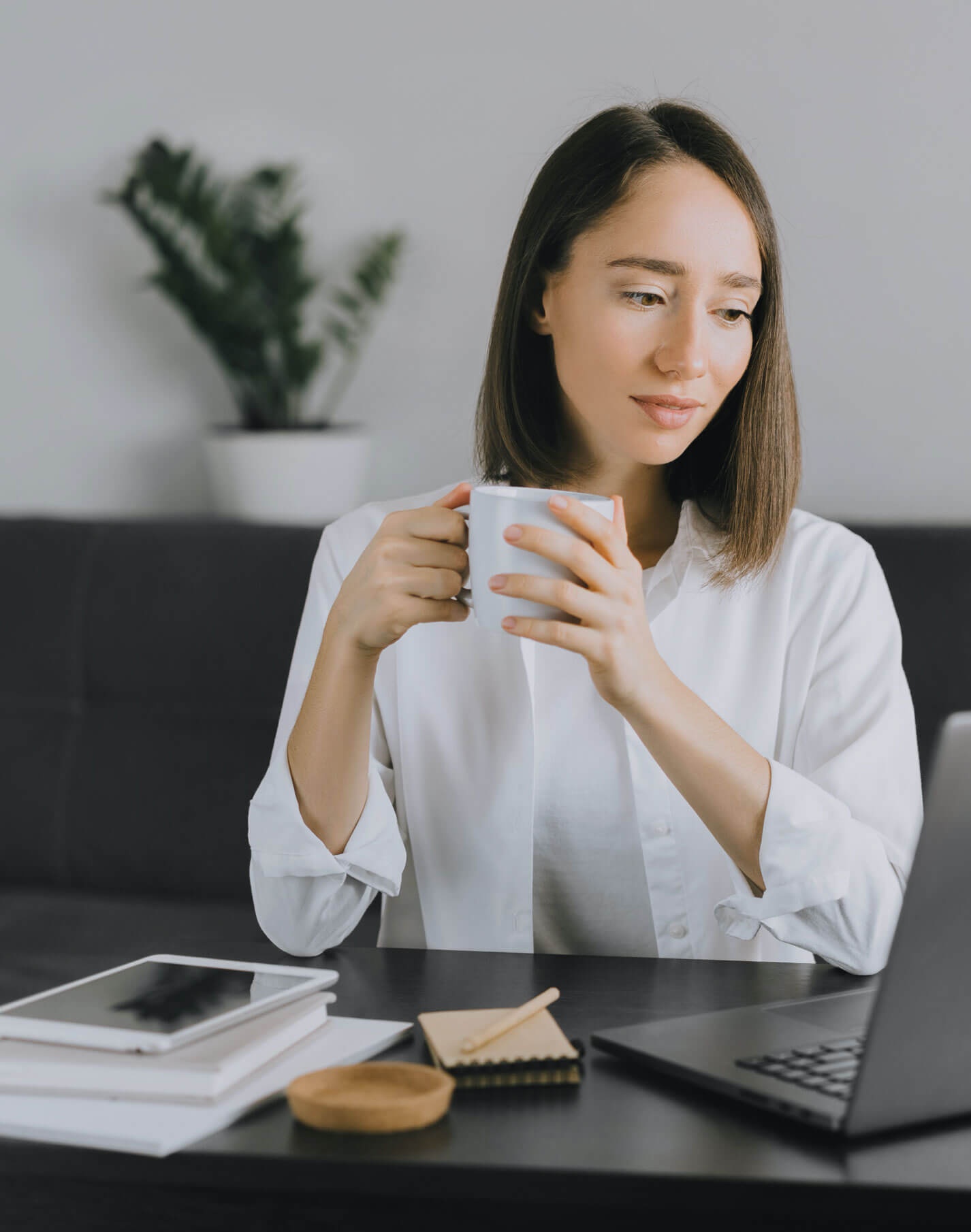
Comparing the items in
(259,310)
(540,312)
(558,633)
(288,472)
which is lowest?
(558,633)

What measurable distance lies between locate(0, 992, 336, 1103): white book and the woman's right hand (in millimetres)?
324

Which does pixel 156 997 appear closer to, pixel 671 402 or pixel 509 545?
pixel 509 545

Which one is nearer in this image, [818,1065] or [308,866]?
[818,1065]

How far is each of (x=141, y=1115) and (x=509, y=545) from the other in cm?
38

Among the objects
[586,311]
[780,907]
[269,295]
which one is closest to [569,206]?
[586,311]

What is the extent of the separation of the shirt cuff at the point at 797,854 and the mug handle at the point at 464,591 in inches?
10.2

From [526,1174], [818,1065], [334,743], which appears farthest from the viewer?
[334,743]

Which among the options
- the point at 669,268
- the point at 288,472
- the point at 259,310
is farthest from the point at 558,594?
the point at 259,310

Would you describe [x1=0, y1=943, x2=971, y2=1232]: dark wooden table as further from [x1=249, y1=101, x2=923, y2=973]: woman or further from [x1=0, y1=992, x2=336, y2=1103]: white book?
[x1=249, y1=101, x2=923, y2=973]: woman

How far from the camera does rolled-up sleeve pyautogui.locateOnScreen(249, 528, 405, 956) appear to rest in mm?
1028

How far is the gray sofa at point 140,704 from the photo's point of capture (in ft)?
6.09

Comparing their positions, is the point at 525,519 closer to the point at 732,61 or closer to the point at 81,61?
the point at 732,61

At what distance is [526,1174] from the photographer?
539 millimetres

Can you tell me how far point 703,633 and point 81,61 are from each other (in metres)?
1.67
